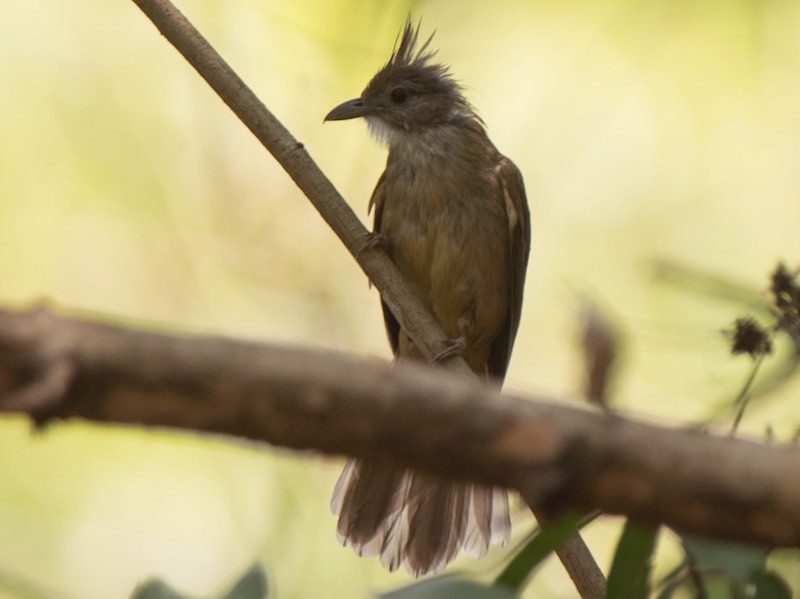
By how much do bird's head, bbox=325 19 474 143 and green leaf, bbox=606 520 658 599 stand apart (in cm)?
331

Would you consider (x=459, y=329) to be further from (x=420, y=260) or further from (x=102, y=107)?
(x=102, y=107)

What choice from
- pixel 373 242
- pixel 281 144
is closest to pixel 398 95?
pixel 373 242

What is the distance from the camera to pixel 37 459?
6492 mm

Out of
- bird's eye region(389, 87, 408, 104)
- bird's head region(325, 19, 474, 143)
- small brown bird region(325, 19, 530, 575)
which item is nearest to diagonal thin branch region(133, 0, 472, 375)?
small brown bird region(325, 19, 530, 575)

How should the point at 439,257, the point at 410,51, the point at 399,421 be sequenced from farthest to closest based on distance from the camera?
the point at 410,51 → the point at 439,257 → the point at 399,421

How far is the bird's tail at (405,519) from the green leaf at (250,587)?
2.07m

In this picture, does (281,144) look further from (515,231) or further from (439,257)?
(515,231)

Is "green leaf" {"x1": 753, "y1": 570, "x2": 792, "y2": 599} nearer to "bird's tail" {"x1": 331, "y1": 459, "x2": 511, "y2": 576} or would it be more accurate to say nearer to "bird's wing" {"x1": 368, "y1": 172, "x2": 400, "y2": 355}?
"bird's tail" {"x1": 331, "y1": 459, "x2": 511, "y2": 576}

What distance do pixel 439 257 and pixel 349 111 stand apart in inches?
38.3

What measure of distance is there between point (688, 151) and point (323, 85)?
2089 millimetres

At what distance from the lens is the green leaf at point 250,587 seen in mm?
2227

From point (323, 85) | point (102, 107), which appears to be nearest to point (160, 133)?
point (102, 107)

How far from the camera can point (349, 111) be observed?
561cm

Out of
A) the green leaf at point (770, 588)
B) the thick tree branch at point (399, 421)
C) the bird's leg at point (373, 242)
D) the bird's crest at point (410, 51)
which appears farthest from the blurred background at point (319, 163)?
the thick tree branch at point (399, 421)
